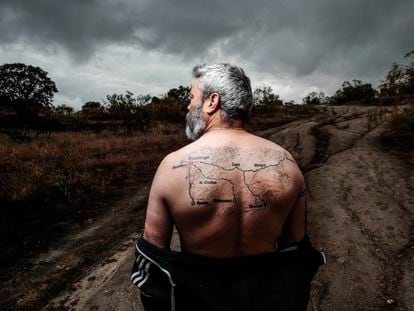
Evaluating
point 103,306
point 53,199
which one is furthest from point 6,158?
point 103,306

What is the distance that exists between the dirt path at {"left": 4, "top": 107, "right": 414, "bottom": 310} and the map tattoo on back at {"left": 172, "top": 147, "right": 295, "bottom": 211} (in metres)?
1.70

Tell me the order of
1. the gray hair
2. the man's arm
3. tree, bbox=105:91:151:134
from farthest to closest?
1. tree, bbox=105:91:151:134
2. the gray hair
3. the man's arm

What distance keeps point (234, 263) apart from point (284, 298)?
0.90ft

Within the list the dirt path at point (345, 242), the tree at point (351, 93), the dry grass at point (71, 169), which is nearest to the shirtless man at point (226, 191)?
the dirt path at point (345, 242)

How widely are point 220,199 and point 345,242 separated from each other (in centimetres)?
258

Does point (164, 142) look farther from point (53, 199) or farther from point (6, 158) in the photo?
point (53, 199)

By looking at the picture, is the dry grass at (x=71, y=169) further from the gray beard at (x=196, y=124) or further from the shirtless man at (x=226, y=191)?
the shirtless man at (x=226, y=191)

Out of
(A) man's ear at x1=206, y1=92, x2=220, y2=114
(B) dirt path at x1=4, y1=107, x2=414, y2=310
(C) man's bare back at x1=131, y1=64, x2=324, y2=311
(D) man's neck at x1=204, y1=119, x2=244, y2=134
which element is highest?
(A) man's ear at x1=206, y1=92, x2=220, y2=114

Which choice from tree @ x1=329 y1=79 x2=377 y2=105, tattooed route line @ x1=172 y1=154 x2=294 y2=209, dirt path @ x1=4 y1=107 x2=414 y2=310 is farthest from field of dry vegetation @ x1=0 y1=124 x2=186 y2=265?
tree @ x1=329 y1=79 x2=377 y2=105

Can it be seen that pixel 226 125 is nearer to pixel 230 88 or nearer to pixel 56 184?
pixel 230 88

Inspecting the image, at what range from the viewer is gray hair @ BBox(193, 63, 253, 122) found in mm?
1640

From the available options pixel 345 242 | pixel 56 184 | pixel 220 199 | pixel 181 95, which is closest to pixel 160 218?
pixel 220 199

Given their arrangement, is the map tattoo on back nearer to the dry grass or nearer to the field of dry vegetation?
the field of dry vegetation

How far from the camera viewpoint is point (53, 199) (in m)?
6.05
